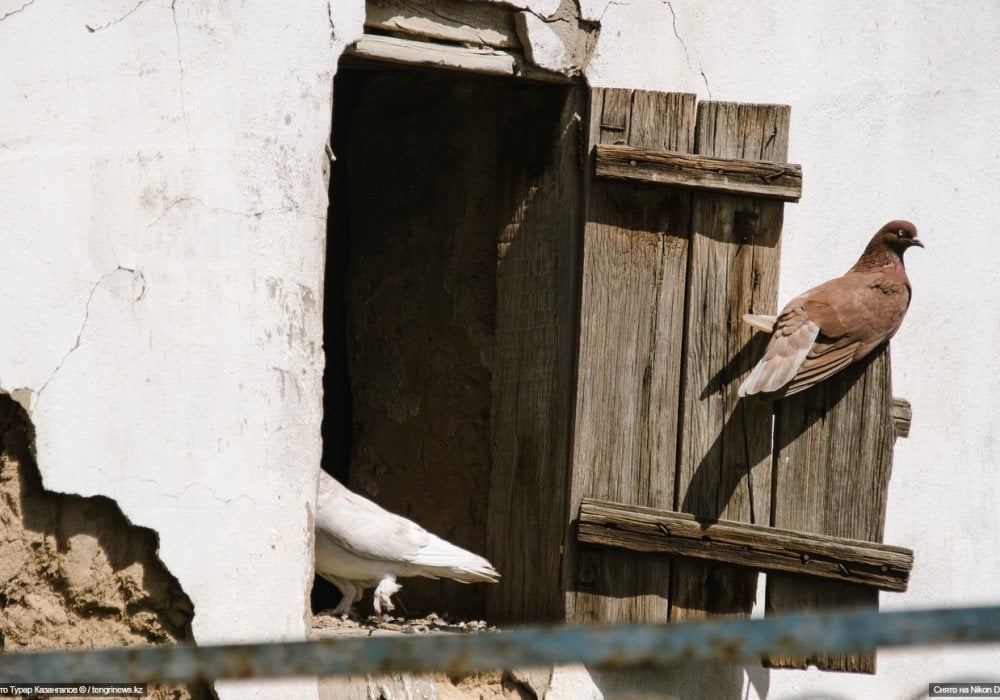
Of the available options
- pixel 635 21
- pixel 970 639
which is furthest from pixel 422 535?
pixel 970 639

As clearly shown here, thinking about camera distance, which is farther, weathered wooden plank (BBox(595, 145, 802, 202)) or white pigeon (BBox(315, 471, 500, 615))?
white pigeon (BBox(315, 471, 500, 615))

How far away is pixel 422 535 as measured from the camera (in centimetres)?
394

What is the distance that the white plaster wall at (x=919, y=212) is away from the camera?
13.6 ft

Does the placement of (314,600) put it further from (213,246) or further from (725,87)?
(725,87)

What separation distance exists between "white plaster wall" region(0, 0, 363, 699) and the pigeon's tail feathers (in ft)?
2.03

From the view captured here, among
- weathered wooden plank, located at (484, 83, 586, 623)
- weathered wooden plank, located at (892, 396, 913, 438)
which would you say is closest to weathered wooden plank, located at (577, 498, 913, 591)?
weathered wooden plank, located at (484, 83, 586, 623)

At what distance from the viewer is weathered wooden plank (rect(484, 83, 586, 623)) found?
3.89 m

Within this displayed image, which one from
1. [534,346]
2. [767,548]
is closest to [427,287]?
[534,346]

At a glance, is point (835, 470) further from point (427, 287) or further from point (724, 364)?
point (427, 287)

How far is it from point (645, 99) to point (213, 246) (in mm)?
1390

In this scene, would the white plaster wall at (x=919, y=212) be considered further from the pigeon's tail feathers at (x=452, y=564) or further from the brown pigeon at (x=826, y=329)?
the pigeon's tail feathers at (x=452, y=564)

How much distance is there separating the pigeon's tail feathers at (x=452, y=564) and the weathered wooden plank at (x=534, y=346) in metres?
0.19

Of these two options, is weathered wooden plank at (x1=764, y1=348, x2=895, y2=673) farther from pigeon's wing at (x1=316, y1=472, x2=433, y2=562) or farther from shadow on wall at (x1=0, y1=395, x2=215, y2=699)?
shadow on wall at (x1=0, y1=395, x2=215, y2=699)

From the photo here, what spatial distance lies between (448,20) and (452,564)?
1.69 meters
